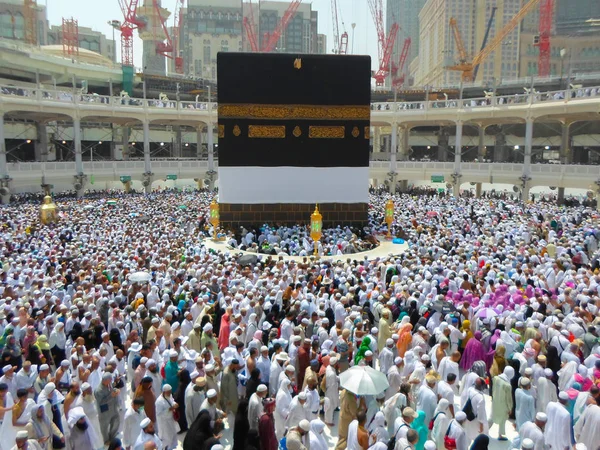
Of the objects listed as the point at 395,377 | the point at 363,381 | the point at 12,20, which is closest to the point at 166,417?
the point at 363,381

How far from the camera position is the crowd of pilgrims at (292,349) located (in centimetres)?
545

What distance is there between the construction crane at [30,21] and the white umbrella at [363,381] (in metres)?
63.8

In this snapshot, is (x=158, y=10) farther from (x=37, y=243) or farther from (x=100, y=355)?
(x=100, y=355)

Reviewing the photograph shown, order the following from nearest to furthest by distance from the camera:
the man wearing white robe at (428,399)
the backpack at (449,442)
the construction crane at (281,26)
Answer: the backpack at (449,442)
the man wearing white robe at (428,399)
the construction crane at (281,26)

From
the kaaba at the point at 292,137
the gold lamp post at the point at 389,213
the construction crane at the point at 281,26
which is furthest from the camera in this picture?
the construction crane at the point at 281,26

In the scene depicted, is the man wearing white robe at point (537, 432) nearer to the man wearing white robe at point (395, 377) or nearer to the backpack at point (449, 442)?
the backpack at point (449, 442)

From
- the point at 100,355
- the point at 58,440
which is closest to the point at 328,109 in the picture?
the point at 100,355

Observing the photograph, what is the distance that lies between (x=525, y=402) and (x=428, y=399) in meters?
1.20

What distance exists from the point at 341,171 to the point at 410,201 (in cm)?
590

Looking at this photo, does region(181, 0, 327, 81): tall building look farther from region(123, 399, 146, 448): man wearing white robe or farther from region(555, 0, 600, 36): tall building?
region(123, 399, 146, 448): man wearing white robe

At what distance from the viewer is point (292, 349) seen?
722 cm

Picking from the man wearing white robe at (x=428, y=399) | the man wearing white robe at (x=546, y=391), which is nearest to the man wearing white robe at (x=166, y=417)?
the man wearing white robe at (x=428, y=399)

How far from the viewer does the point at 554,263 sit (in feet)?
39.1

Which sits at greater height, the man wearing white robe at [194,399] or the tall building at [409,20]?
the tall building at [409,20]
